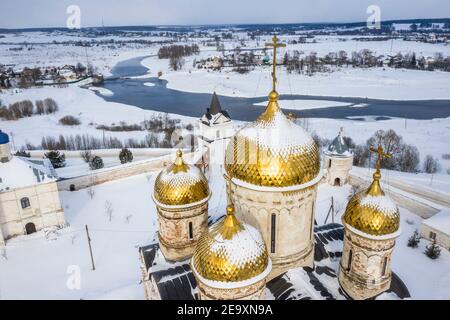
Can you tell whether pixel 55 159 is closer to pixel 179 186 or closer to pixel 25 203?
pixel 25 203

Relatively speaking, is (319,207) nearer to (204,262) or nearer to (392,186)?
(392,186)

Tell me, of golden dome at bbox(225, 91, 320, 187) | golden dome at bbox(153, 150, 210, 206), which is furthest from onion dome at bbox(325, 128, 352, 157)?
golden dome at bbox(225, 91, 320, 187)

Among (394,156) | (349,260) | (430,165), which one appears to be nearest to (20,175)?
(349,260)

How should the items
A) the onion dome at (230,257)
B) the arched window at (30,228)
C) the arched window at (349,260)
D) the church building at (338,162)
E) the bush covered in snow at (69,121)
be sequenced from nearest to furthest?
the onion dome at (230,257) → the arched window at (349,260) → the arched window at (30,228) → the church building at (338,162) → the bush covered in snow at (69,121)

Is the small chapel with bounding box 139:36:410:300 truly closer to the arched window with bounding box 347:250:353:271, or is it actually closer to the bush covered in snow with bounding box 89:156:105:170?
the arched window with bounding box 347:250:353:271

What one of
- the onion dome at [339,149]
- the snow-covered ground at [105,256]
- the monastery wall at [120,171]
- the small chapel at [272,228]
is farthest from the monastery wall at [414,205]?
the monastery wall at [120,171]

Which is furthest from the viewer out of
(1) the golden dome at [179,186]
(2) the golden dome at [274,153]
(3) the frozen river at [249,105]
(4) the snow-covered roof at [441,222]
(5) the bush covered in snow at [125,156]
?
(3) the frozen river at [249,105]

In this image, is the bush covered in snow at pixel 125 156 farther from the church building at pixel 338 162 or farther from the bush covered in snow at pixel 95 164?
the church building at pixel 338 162
